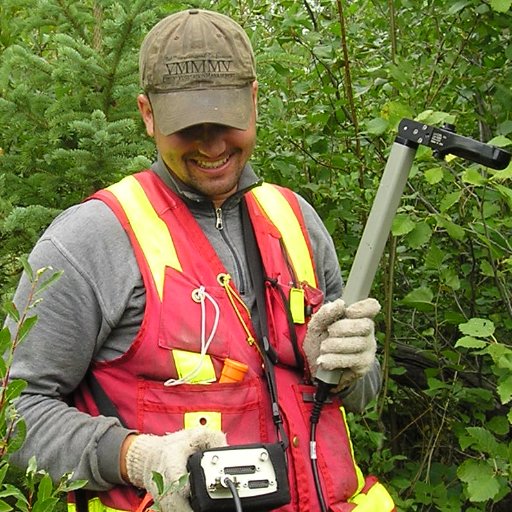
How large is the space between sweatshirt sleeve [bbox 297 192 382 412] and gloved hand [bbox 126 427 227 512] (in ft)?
2.07

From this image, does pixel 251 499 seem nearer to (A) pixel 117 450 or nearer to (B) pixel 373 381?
(A) pixel 117 450

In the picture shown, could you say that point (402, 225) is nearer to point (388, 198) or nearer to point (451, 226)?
point (451, 226)

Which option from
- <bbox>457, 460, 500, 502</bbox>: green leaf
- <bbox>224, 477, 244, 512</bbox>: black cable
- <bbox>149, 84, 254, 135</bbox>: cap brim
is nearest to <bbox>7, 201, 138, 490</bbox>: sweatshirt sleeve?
<bbox>224, 477, 244, 512</bbox>: black cable

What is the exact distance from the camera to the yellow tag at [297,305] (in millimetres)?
2314

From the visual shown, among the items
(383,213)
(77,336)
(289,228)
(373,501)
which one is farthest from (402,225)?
(77,336)

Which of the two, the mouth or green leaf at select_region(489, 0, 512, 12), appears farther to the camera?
green leaf at select_region(489, 0, 512, 12)

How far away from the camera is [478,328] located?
2738 millimetres

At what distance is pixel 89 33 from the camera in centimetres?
348

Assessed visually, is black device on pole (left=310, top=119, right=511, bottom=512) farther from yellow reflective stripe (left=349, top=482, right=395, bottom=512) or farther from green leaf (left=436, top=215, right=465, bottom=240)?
green leaf (left=436, top=215, right=465, bottom=240)

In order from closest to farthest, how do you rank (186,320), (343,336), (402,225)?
(186,320) < (343,336) < (402,225)

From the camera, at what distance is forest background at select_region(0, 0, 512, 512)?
10.2ft

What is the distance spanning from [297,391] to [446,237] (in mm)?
1851

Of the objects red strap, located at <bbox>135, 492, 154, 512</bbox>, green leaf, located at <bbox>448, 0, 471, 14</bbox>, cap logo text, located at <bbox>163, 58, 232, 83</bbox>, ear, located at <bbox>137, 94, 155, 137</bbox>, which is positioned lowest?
red strap, located at <bbox>135, 492, 154, 512</bbox>

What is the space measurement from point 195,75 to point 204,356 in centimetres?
73
